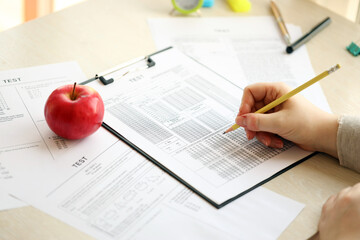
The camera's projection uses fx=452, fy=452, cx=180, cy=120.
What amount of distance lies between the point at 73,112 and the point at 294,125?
1.42 feet

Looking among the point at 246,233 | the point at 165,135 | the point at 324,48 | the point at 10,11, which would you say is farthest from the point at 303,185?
the point at 10,11

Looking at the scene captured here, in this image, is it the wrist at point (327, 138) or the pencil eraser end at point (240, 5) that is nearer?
the wrist at point (327, 138)

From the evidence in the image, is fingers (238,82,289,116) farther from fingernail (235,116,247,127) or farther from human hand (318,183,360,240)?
human hand (318,183,360,240)

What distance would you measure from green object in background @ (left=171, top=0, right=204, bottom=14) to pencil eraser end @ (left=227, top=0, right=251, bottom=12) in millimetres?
123

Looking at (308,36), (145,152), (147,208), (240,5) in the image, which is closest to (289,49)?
(308,36)

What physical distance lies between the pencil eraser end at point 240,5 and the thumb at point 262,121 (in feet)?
1.85

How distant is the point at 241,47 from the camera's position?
1.24m

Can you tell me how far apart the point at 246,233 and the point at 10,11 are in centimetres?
206

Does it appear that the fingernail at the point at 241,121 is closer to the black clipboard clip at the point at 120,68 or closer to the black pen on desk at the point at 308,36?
the black clipboard clip at the point at 120,68

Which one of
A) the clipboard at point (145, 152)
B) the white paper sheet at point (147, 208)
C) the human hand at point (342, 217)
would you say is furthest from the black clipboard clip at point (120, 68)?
the human hand at point (342, 217)

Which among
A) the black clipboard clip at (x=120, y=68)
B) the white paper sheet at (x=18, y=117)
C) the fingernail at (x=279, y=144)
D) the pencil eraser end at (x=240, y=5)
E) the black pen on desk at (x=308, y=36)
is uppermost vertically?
the pencil eraser end at (x=240, y=5)

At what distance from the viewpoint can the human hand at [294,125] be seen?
0.91 meters

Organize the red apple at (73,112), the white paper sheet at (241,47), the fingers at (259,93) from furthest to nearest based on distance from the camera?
the white paper sheet at (241,47) < the fingers at (259,93) < the red apple at (73,112)

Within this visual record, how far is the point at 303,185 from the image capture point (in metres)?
0.85
